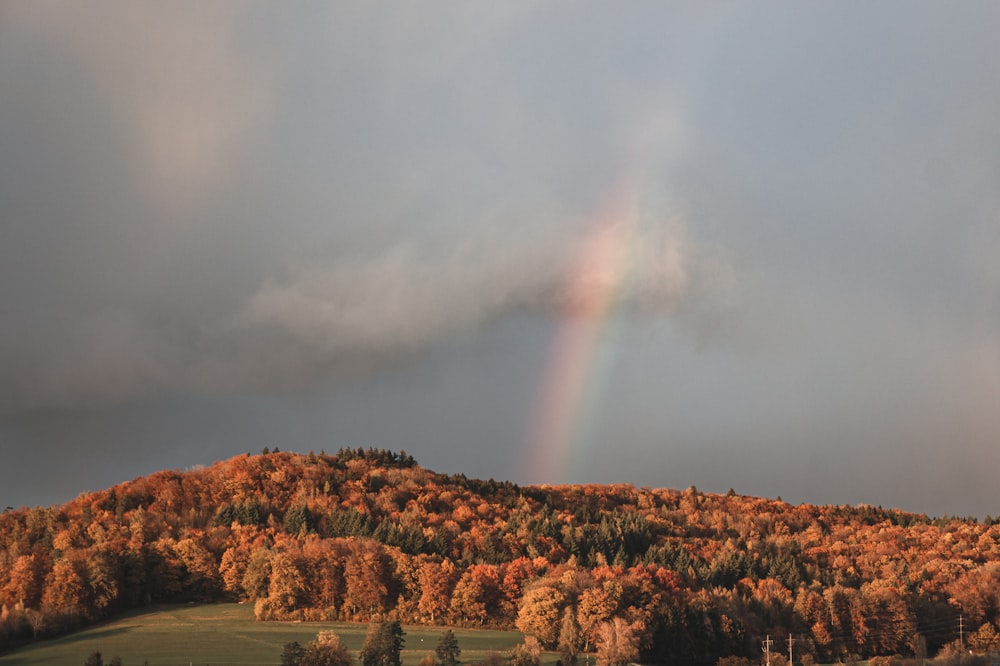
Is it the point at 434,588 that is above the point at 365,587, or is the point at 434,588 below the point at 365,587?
below

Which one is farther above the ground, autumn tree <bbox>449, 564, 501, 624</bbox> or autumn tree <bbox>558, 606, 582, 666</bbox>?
autumn tree <bbox>449, 564, 501, 624</bbox>

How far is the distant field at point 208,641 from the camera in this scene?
161m

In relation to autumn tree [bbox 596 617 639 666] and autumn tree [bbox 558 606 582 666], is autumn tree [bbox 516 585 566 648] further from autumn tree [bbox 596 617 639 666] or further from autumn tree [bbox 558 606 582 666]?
autumn tree [bbox 596 617 639 666]

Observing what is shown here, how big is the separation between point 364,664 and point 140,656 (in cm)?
4142

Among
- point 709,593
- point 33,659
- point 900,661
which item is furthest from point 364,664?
point 900,661

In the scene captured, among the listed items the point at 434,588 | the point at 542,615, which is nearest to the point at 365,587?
the point at 434,588

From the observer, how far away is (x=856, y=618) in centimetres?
19700

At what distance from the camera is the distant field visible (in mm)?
161250

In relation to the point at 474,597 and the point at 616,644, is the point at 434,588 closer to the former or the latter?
the point at 474,597

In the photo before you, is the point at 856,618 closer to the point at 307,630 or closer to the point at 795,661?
the point at 795,661

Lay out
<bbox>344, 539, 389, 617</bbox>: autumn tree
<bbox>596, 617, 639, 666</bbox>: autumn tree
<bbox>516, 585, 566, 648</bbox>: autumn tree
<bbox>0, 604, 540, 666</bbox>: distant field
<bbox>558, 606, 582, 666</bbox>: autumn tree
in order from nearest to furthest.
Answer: <bbox>0, 604, 540, 666</bbox>: distant field
<bbox>596, 617, 639, 666</bbox>: autumn tree
<bbox>558, 606, 582, 666</bbox>: autumn tree
<bbox>516, 585, 566, 648</bbox>: autumn tree
<bbox>344, 539, 389, 617</bbox>: autumn tree

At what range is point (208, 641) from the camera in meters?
172

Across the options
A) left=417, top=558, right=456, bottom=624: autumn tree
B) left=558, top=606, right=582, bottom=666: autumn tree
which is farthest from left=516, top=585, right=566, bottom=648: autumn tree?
left=417, top=558, right=456, bottom=624: autumn tree

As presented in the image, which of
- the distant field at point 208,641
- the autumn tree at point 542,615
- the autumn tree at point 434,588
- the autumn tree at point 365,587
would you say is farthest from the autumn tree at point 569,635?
the autumn tree at point 365,587
